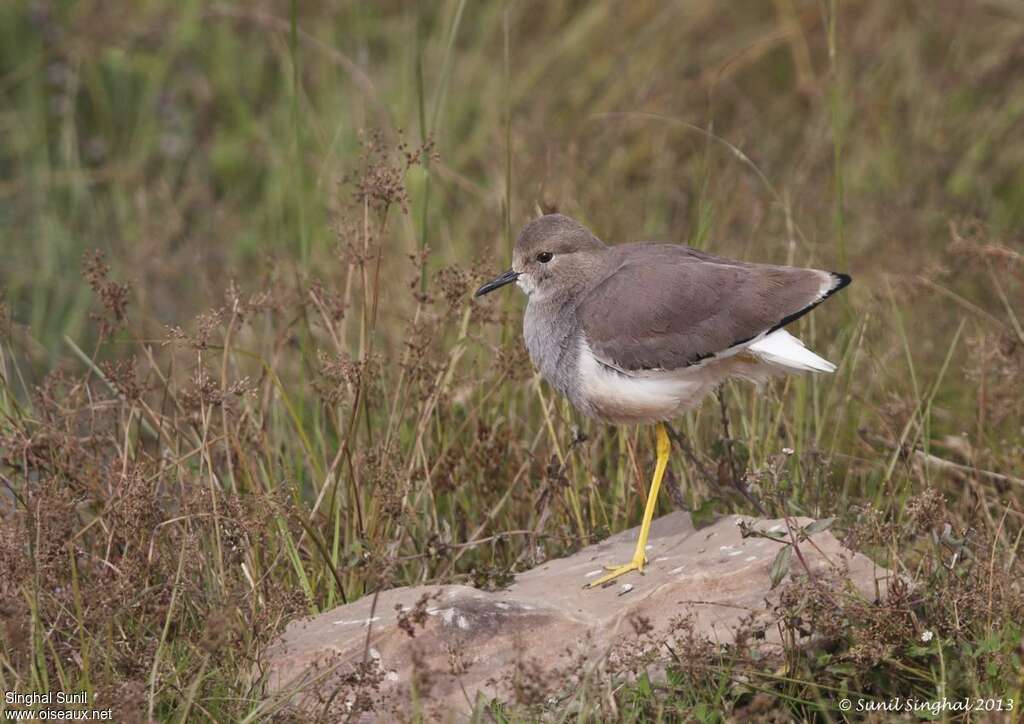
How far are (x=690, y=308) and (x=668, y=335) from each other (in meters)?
0.11

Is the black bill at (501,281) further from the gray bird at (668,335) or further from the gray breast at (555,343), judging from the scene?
the gray bird at (668,335)

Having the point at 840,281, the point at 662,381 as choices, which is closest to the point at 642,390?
the point at 662,381

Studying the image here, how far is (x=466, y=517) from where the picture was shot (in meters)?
5.14

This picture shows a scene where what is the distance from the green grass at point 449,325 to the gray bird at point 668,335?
1.01 ft

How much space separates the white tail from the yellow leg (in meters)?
0.49

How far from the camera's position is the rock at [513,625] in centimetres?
379

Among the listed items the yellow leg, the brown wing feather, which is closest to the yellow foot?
the yellow leg

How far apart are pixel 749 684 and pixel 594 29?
6.06m

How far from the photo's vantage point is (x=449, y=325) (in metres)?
5.62

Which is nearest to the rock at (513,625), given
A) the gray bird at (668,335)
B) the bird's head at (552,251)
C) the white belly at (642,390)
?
the gray bird at (668,335)

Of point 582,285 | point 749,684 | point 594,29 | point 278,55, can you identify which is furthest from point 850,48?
point 749,684

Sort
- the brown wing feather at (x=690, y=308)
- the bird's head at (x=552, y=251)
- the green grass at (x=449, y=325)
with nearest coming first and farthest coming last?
the green grass at (x=449, y=325) → the brown wing feather at (x=690, y=308) → the bird's head at (x=552, y=251)

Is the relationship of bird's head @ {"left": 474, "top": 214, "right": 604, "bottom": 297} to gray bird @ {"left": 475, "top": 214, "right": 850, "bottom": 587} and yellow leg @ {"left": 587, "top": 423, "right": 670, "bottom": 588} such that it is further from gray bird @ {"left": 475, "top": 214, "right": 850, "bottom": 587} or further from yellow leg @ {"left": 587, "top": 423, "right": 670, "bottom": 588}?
yellow leg @ {"left": 587, "top": 423, "right": 670, "bottom": 588}

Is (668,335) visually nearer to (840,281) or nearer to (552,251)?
(840,281)
